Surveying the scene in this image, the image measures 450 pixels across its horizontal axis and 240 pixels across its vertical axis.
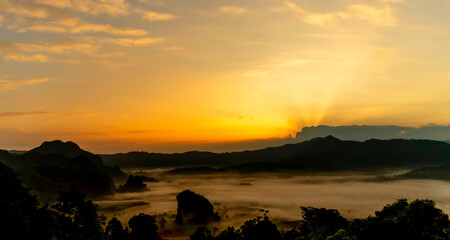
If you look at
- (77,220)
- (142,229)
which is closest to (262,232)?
(142,229)

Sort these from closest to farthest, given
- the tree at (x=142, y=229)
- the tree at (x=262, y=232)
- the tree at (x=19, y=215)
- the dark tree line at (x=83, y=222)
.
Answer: the tree at (x=19, y=215)
the dark tree line at (x=83, y=222)
the tree at (x=262, y=232)
the tree at (x=142, y=229)

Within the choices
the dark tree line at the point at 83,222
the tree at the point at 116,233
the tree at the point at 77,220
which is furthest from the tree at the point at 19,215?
the tree at the point at 116,233

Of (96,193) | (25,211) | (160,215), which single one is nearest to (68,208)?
(25,211)

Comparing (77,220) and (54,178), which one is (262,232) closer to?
(77,220)

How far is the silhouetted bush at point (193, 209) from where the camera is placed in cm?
11019

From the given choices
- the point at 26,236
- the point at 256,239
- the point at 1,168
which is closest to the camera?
the point at 26,236

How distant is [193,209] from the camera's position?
11044 centimetres

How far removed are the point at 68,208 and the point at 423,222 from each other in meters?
41.2

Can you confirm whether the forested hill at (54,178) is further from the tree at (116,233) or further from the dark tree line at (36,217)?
the dark tree line at (36,217)

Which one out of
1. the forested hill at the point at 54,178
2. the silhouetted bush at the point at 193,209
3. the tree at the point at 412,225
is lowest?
the silhouetted bush at the point at 193,209

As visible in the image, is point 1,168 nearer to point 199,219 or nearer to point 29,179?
point 199,219

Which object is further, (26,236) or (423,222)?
(423,222)

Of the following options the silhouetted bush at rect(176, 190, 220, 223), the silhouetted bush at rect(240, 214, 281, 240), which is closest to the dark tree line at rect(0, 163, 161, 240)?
the silhouetted bush at rect(240, 214, 281, 240)

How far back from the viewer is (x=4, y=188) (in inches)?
1432
